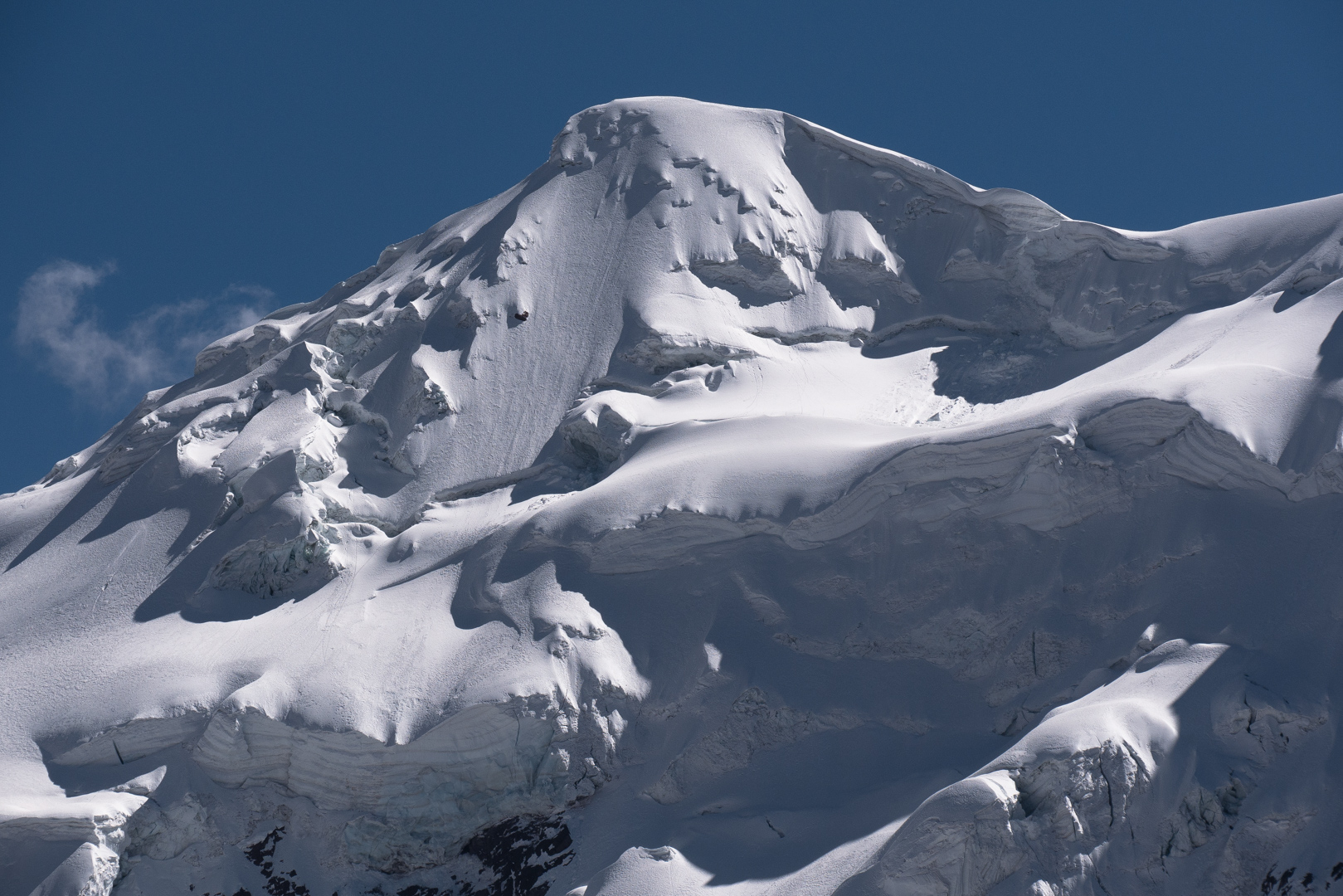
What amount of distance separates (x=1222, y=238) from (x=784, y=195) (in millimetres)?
9009

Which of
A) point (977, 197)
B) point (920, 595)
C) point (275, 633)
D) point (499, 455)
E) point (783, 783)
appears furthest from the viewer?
point (977, 197)

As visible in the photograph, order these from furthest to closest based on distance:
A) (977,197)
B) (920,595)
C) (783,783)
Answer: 1. (977,197)
2. (920,595)
3. (783,783)

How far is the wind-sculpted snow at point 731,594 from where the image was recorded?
17.0 meters

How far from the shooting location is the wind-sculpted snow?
1695 cm

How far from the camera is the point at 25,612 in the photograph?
23.5 m

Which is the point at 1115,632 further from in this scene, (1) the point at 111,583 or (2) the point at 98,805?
(1) the point at 111,583

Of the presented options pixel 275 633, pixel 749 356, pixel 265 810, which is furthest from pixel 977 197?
pixel 265 810

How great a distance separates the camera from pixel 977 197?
28.3m

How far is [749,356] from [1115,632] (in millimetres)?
9566

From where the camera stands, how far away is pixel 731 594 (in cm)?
2083

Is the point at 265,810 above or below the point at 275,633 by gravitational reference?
below

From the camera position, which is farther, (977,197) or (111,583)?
(977,197)

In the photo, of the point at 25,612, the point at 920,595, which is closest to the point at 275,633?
the point at 25,612

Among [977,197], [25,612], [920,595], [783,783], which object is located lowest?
[783,783]
